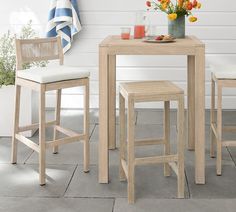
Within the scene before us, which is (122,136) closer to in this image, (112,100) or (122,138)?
(122,138)

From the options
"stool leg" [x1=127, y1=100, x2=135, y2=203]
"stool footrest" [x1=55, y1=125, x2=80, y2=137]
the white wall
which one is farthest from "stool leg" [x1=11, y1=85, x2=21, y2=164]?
the white wall

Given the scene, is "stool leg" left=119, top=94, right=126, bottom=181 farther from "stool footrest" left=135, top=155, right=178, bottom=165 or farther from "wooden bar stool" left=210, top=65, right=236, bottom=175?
"wooden bar stool" left=210, top=65, right=236, bottom=175

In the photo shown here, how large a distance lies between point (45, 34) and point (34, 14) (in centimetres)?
25

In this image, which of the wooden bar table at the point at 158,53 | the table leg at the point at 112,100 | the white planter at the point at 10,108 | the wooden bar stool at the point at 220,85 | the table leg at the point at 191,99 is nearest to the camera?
the wooden bar table at the point at 158,53

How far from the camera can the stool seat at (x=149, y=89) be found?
8.80ft

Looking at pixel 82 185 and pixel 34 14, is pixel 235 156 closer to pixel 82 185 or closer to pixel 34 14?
pixel 82 185

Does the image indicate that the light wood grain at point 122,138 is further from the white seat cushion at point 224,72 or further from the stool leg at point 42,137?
the white seat cushion at point 224,72

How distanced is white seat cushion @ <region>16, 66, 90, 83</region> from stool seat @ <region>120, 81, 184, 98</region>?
0.32m

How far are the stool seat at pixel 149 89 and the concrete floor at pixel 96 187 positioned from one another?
1.94 feet

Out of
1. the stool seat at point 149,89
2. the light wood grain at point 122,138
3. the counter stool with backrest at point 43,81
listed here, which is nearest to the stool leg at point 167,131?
the stool seat at point 149,89

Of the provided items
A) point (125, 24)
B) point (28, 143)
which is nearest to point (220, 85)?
point (28, 143)

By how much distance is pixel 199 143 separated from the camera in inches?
118

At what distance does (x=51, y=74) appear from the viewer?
117 inches

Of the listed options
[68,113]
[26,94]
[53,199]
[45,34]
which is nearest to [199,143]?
[53,199]
